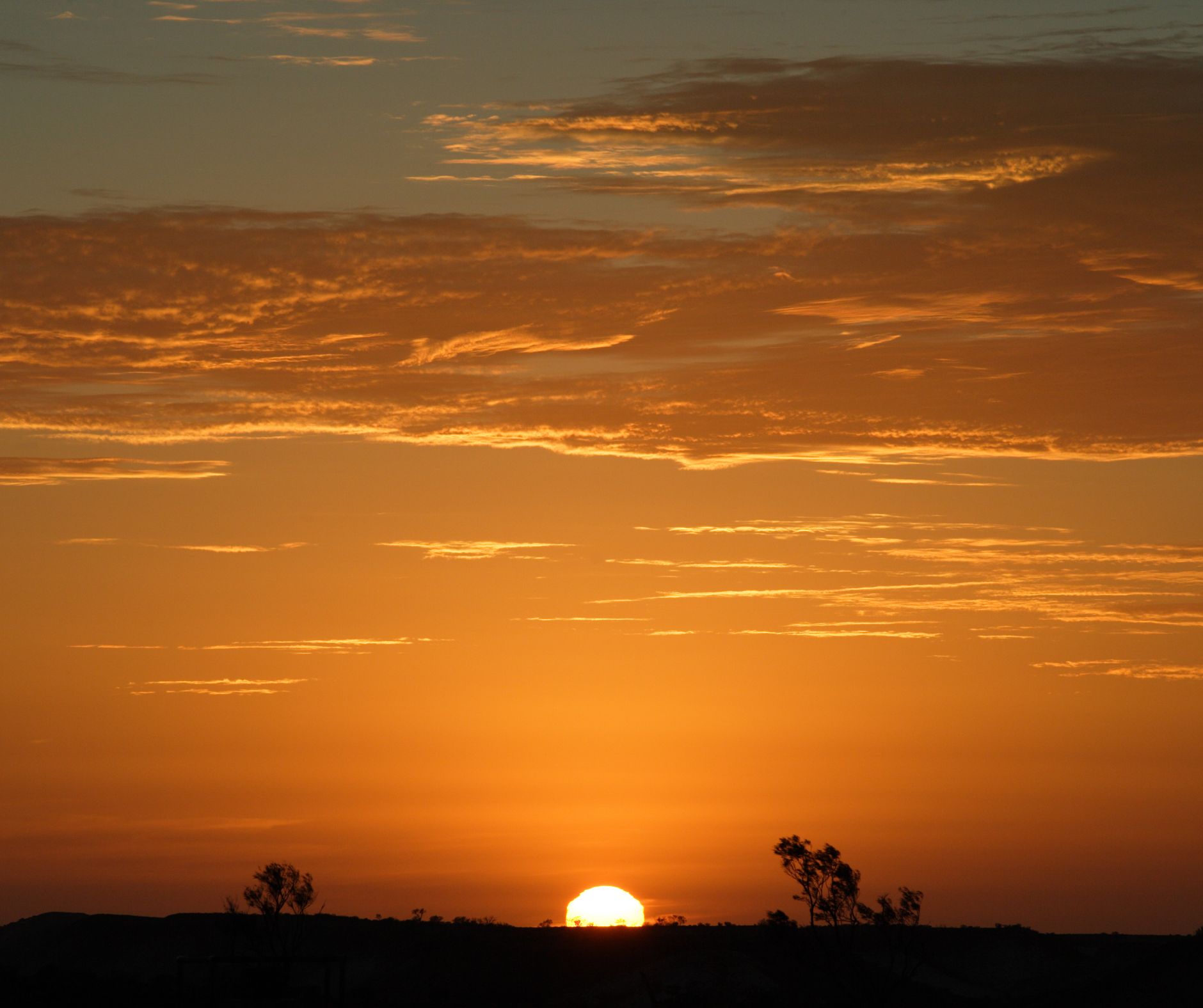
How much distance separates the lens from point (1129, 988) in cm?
7669

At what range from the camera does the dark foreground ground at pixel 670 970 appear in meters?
76.9

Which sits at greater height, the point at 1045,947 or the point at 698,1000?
the point at 1045,947

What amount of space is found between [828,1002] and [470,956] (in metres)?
22.6

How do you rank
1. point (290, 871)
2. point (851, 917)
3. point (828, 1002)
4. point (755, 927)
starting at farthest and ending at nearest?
point (755, 927) → point (290, 871) → point (828, 1002) → point (851, 917)

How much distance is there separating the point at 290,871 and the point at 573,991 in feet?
57.3

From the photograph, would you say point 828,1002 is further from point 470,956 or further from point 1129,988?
point 470,956

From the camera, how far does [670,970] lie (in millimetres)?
86125

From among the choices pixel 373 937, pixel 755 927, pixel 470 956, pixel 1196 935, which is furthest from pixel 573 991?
pixel 1196 935

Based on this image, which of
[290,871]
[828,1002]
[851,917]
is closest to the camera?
[851,917]

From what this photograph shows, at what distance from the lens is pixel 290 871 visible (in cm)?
9138

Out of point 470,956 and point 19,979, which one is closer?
point 19,979

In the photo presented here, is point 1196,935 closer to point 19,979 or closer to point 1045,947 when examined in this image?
point 1045,947

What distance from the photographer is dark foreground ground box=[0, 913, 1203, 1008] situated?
76875mm

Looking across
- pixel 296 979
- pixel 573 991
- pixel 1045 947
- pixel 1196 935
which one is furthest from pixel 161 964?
pixel 1196 935
